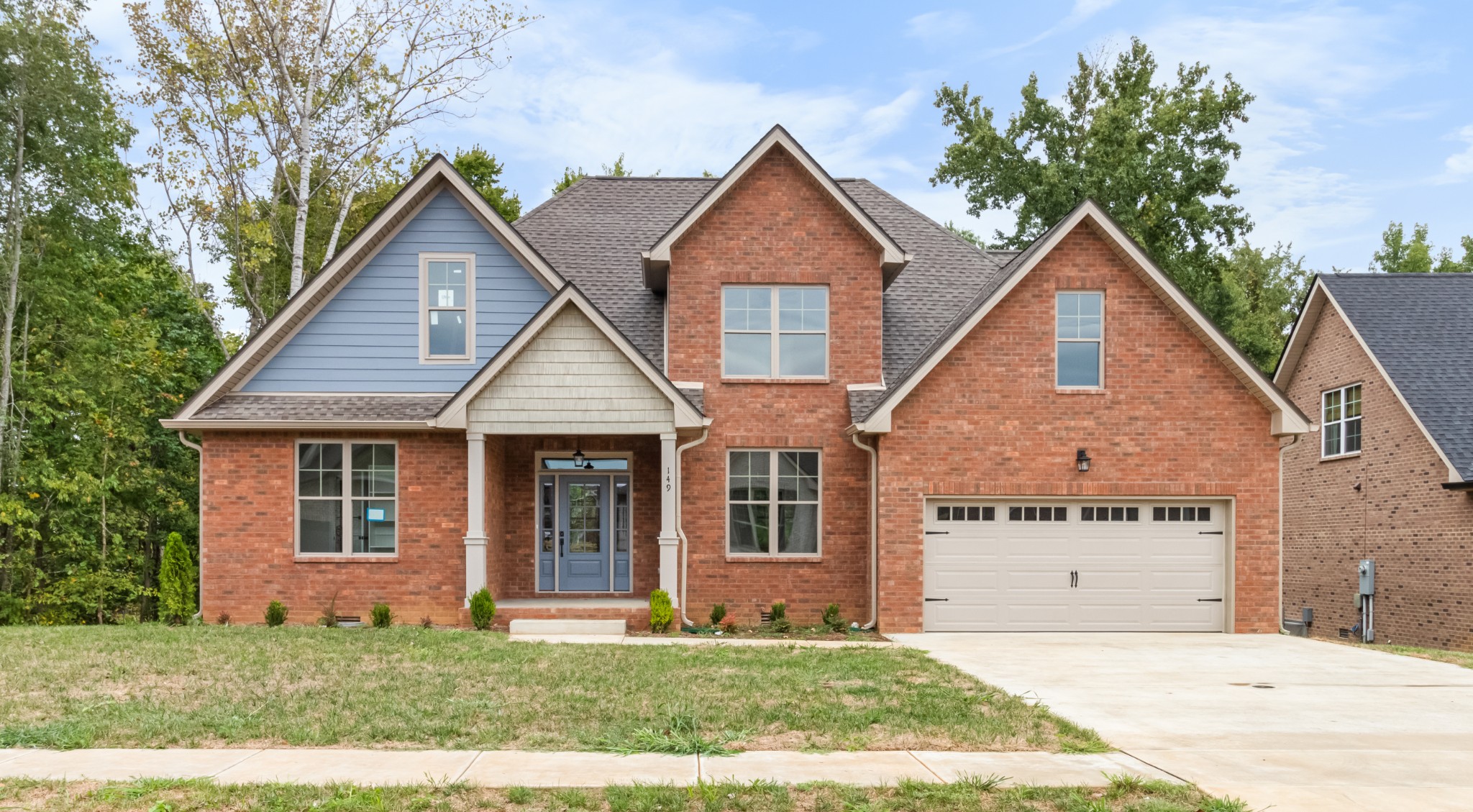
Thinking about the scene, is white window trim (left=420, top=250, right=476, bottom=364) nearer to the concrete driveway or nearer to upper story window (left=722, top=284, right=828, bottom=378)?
upper story window (left=722, top=284, right=828, bottom=378)

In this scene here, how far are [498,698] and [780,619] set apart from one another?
782 centimetres

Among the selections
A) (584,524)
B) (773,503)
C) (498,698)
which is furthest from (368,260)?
(498,698)

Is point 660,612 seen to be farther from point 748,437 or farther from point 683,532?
point 748,437

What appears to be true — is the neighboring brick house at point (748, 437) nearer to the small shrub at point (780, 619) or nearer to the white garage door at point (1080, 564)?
the white garage door at point (1080, 564)

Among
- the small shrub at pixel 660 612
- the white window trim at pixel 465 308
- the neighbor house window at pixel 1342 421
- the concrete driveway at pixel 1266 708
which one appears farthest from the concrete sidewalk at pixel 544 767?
the neighbor house window at pixel 1342 421

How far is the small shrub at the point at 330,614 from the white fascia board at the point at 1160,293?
8.26 metres

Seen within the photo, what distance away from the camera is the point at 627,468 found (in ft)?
57.8

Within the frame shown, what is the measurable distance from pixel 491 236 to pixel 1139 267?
10061 mm

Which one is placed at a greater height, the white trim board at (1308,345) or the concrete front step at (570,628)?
the white trim board at (1308,345)

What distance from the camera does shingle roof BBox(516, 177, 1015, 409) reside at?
1816 centimetres

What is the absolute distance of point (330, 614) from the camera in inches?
633

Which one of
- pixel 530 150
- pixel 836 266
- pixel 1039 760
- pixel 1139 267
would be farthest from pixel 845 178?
pixel 1039 760

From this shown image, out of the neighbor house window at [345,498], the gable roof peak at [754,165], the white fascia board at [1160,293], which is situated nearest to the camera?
the white fascia board at [1160,293]

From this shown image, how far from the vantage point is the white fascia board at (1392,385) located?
18.7 metres
